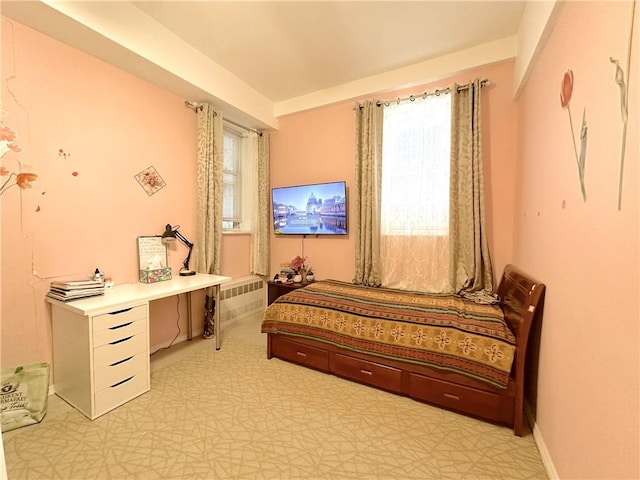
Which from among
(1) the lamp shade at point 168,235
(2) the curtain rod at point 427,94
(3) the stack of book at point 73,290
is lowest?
(3) the stack of book at point 73,290

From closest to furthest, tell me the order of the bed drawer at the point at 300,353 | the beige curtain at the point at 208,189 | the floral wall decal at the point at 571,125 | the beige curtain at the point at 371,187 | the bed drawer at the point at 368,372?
the floral wall decal at the point at 571,125 < the bed drawer at the point at 368,372 < the bed drawer at the point at 300,353 < the beige curtain at the point at 208,189 < the beige curtain at the point at 371,187

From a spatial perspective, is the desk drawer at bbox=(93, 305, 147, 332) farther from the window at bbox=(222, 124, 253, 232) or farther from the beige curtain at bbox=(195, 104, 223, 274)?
the window at bbox=(222, 124, 253, 232)

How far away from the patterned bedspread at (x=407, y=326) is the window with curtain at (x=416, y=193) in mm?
398

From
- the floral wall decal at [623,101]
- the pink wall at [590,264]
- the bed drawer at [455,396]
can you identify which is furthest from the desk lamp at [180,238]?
the floral wall decal at [623,101]

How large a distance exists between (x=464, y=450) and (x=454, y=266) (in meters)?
1.56

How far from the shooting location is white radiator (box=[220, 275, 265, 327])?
324cm

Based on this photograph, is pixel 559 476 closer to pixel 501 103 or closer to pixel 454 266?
pixel 454 266

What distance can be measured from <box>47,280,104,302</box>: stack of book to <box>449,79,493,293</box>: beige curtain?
301 cm

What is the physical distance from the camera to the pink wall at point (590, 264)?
0.80 meters

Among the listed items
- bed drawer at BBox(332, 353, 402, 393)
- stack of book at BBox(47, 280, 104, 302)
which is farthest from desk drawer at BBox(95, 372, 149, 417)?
bed drawer at BBox(332, 353, 402, 393)

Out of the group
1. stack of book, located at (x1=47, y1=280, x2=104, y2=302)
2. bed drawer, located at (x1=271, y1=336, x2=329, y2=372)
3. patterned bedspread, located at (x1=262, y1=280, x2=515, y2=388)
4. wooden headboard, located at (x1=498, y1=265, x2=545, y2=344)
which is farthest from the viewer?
bed drawer, located at (x1=271, y1=336, x2=329, y2=372)

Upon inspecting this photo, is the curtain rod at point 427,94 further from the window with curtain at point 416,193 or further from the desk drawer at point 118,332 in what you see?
the desk drawer at point 118,332

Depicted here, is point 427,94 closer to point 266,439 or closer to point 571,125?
point 571,125

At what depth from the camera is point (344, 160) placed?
3.28 meters
